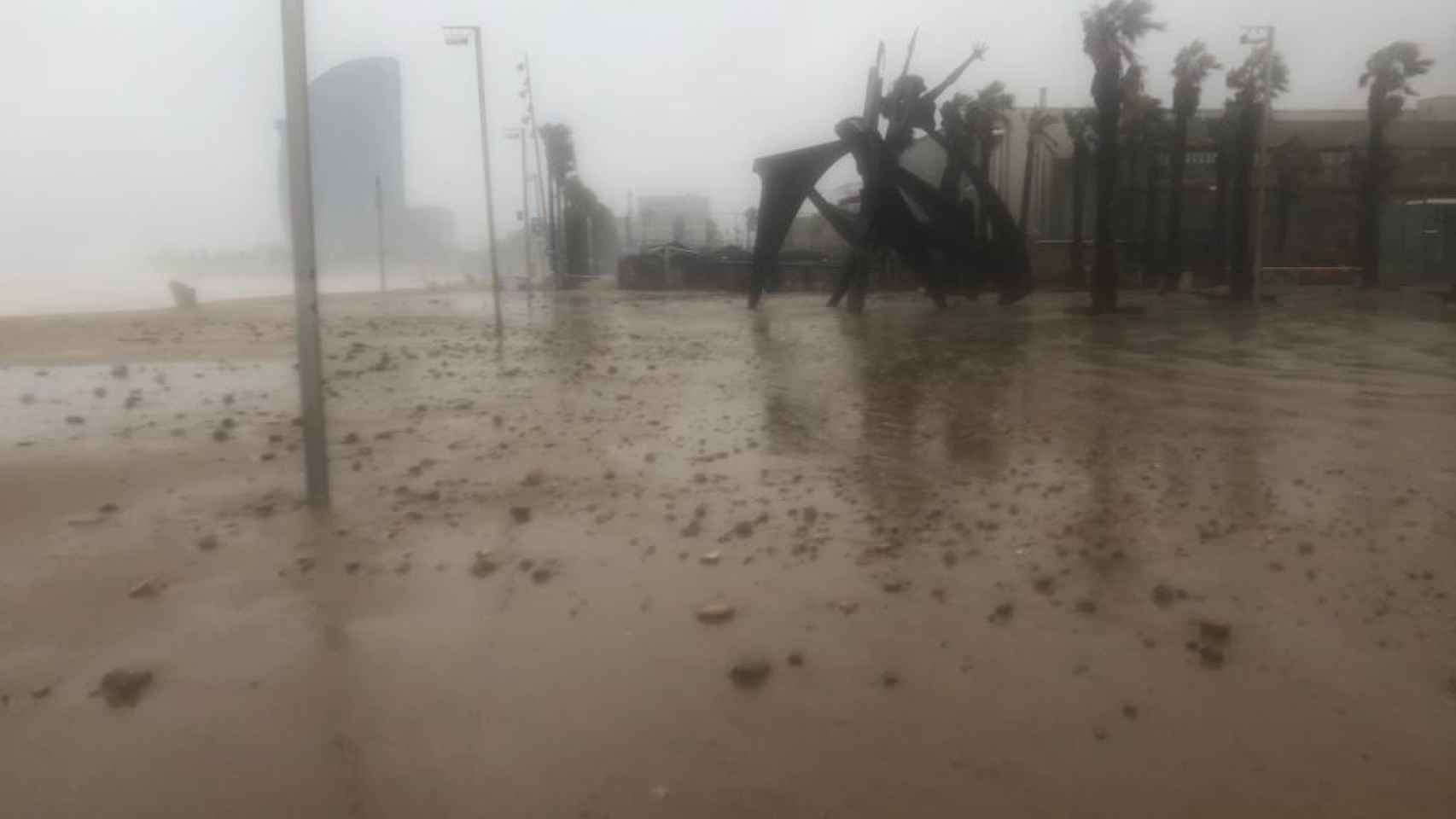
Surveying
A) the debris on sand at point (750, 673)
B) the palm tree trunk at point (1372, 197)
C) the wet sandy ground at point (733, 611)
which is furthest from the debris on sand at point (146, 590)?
the palm tree trunk at point (1372, 197)

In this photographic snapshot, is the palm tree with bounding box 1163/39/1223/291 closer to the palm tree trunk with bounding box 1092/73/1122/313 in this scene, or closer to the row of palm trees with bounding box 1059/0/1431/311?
the row of palm trees with bounding box 1059/0/1431/311

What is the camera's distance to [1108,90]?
117 ft

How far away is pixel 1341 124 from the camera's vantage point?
230 ft

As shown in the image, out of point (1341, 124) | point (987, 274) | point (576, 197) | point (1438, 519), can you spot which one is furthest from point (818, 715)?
point (576, 197)

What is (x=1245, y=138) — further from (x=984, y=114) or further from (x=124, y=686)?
(x=124, y=686)

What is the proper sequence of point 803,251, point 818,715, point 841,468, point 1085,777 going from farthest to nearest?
point 803,251, point 841,468, point 818,715, point 1085,777

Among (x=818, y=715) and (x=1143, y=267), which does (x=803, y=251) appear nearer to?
(x=1143, y=267)

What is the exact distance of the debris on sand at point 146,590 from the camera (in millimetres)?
5695

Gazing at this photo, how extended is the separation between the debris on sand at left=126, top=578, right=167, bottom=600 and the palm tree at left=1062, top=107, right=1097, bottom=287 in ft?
165

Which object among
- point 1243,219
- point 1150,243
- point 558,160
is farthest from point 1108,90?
point 558,160

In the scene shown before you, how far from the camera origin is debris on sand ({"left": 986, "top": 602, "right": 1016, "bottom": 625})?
5.27m

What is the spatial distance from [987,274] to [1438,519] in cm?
3036

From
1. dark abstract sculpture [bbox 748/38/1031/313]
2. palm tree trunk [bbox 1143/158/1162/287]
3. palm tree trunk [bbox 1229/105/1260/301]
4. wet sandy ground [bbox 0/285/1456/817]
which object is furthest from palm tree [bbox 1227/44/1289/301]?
wet sandy ground [bbox 0/285/1456/817]

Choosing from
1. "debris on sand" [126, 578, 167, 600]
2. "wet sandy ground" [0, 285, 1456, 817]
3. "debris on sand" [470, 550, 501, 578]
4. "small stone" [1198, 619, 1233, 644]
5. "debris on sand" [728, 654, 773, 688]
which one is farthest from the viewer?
"debris on sand" [470, 550, 501, 578]
